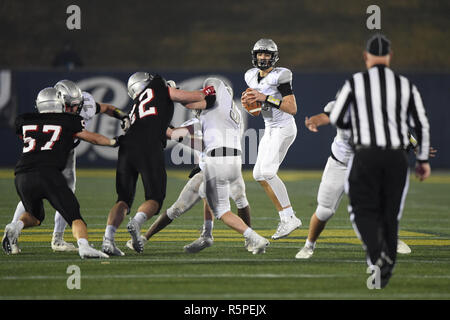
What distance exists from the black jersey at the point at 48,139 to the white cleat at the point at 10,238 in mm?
455

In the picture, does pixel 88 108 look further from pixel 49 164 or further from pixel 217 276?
pixel 217 276

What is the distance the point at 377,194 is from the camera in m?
5.58

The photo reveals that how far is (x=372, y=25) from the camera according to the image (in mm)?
23938

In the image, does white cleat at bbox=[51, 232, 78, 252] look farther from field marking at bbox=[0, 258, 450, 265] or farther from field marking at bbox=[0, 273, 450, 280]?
field marking at bbox=[0, 273, 450, 280]

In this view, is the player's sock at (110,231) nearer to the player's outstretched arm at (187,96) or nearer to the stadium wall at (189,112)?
the player's outstretched arm at (187,96)

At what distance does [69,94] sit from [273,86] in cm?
196

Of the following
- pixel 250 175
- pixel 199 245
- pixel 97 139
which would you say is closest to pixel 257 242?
pixel 199 245

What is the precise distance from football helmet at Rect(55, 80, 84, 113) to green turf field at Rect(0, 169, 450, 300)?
4.04 ft

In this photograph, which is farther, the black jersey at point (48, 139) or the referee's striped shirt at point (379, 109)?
the black jersey at point (48, 139)

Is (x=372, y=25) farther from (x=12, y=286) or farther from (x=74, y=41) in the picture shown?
(x=12, y=286)

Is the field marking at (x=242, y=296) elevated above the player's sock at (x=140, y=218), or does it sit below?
below

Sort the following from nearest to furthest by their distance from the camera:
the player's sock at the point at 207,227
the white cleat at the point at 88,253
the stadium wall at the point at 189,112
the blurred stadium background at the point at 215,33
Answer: the white cleat at the point at 88,253 < the player's sock at the point at 207,227 < the stadium wall at the point at 189,112 < the blurred stadium background at the point at 215,33

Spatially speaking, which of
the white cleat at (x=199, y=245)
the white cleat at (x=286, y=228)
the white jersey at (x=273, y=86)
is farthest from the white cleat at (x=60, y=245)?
the white jersey at (x=273, y=86)

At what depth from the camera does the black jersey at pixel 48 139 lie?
6.91 m
